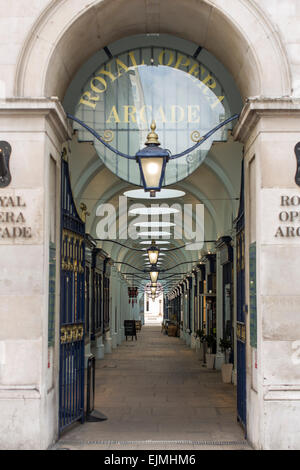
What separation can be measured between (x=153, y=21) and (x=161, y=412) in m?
6.46

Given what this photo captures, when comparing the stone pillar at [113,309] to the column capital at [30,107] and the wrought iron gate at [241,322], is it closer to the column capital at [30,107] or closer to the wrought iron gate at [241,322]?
the wrought iron gate at [241,322]

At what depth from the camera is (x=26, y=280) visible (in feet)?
23.3

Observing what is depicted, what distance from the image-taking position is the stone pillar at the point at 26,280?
6863 millimetres

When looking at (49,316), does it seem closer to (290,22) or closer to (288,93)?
(288,93)

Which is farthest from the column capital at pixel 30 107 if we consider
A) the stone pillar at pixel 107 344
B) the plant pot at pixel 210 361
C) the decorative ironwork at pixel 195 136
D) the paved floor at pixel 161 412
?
the stone pillar at pixel 107 344

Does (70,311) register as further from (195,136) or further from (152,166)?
(195,136)

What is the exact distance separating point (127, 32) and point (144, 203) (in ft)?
41.1

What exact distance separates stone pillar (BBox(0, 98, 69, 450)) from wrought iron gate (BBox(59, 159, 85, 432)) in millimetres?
976

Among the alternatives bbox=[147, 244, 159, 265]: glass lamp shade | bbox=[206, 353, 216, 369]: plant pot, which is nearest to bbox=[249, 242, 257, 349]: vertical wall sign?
bbox=[147, 244, 159, 265]: glass lamp shade

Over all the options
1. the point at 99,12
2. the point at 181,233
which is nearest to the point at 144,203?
the point at 181,233

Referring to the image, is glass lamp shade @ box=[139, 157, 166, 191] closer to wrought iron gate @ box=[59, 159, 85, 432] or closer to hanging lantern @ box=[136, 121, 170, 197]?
hanging lantern @ box=[136, 121, 170, 197]

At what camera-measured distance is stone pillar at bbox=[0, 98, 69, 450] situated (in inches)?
270

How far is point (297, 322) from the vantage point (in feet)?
23.1

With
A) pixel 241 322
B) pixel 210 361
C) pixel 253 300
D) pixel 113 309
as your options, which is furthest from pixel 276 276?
pixel 113 309
